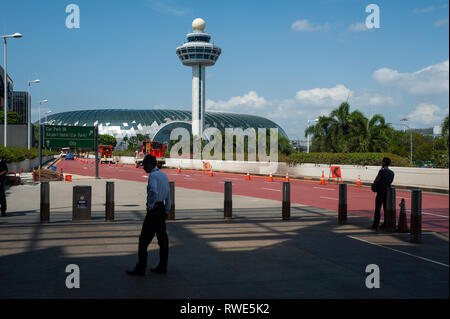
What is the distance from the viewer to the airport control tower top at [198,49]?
129625mm

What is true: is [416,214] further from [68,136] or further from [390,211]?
[68,136]

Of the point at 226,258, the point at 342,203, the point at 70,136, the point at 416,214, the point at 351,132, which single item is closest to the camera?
the point at 226,258

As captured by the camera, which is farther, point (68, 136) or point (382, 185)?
point (68, 136)

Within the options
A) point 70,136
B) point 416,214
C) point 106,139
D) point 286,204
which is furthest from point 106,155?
point 106,139

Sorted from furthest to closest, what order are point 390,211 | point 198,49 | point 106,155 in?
point 198,49, point 106,155, point 390,211

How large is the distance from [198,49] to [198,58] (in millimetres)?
2612

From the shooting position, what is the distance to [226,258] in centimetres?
782

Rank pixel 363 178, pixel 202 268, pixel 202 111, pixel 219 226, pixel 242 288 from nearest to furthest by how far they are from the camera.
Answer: pixel 242 288 < pixel 202 268 < pixel 219 226 < pixel 363 178 < pixel 202 111

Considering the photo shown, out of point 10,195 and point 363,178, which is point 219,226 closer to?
point 10,195

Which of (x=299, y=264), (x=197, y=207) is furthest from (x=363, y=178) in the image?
(x=299, y=264)

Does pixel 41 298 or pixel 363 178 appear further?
pixel 363 178

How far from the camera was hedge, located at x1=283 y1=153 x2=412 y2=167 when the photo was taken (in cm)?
3262
